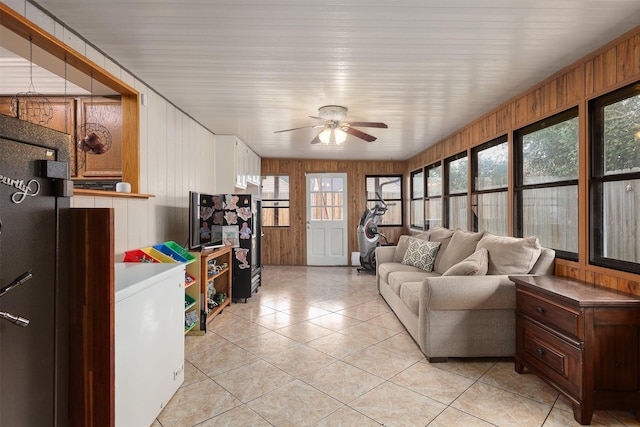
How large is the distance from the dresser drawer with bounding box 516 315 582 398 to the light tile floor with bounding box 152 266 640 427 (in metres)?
0.16

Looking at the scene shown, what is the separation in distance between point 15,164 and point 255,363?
2.06 meters

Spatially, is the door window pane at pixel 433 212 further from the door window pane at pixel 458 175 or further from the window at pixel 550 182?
the window at pixel 550 182

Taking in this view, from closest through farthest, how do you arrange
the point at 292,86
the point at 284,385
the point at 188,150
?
the point at 284,385
the point at 292,86
the point at 188,150

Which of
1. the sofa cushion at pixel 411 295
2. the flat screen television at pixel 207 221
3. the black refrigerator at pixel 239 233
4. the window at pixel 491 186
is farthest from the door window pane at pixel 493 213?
the flat screen television at pixel 207 221

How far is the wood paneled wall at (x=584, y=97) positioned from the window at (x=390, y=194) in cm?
387

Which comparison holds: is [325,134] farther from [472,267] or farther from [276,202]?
[276,202]

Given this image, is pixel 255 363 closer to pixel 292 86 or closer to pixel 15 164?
pixel 15 164

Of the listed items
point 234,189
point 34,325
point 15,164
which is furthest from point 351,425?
point 234,189

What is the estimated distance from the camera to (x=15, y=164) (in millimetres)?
1086

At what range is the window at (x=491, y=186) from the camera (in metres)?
3.58

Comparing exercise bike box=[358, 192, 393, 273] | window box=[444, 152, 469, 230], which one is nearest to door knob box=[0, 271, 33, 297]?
window box=[444, 152, 469, 230]

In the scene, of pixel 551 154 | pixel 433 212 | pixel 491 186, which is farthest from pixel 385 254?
pixel 551 154

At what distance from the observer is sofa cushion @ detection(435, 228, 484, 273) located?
11.2ft

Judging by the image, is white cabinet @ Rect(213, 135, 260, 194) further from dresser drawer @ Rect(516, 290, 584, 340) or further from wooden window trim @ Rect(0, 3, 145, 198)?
dresser drawer @ Rect(516, 290, 584, 340)
